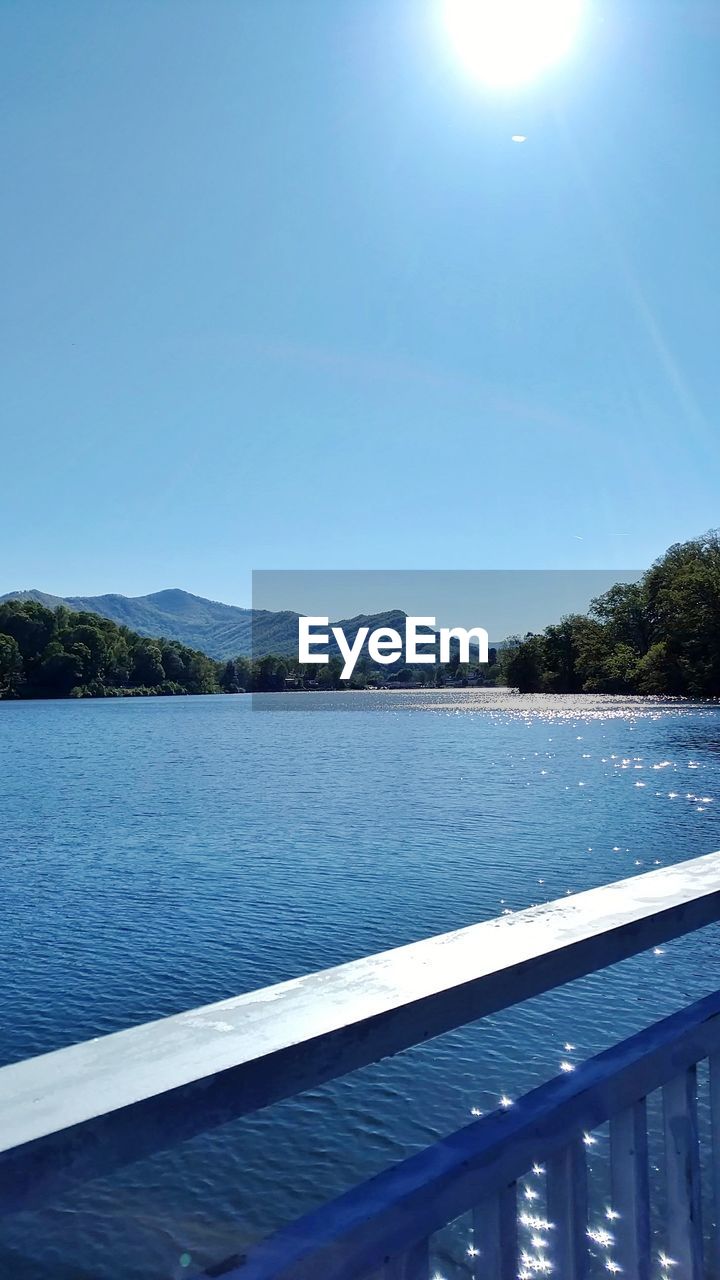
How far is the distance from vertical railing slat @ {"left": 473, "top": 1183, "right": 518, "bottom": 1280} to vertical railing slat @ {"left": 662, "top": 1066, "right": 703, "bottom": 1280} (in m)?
0.34

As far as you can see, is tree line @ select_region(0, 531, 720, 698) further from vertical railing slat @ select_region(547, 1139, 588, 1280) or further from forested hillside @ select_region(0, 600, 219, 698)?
vertical railing slat @ select_region(547, 1139, 588, 1280)

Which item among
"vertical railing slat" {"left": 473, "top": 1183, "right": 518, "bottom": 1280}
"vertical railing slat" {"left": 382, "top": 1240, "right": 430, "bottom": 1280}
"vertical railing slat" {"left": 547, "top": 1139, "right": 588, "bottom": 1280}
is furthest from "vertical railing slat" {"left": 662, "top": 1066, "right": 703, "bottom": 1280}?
"vertical railing slat" {"left": 382, "top": 1240, "right": 430, "bottom": 1280}

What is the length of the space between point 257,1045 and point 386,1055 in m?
0.16

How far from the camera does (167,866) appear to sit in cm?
1511

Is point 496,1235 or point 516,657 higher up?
point 516,657

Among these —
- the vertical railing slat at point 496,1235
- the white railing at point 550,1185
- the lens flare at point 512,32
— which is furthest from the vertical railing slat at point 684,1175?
the lens flare at point 512,32

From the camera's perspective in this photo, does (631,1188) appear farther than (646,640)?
No

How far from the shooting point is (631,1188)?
1.18 meters

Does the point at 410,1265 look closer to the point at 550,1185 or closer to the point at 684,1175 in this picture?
the point at 550,1185

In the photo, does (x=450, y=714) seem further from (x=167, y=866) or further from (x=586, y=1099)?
(x=586, y=1099)

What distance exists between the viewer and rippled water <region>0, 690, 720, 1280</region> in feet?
18.8

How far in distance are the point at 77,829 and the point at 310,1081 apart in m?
19.6

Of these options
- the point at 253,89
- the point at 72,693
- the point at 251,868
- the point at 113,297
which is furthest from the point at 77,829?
the point at 72,693

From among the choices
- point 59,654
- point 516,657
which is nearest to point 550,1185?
point 516,657
